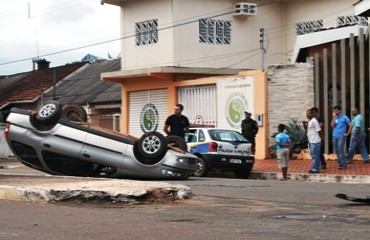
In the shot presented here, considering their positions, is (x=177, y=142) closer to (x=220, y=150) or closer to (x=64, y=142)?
(x=220, y=150)

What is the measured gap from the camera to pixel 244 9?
28469mm

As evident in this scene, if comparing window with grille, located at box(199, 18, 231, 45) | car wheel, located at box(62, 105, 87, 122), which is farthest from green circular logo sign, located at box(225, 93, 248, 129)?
car wheel, located at box(62, 105, 87, 122)

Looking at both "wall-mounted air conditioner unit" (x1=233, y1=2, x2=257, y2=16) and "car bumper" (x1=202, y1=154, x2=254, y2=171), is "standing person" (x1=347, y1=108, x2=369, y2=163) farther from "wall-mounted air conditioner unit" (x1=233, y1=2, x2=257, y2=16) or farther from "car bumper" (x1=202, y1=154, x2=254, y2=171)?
"wall-mounted air conditioner unit" (x1=233, y1=2, x2=257, y2=16)

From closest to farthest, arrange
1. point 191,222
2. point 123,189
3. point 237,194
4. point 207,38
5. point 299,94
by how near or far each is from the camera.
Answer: point 191,222 → point 123,189 → point 237,194 → point 299,94 → point 207,38

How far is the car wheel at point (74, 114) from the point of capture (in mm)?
15282

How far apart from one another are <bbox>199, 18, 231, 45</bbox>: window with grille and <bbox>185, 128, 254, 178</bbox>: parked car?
10.9 metres

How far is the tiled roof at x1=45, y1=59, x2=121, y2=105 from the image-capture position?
34753mm

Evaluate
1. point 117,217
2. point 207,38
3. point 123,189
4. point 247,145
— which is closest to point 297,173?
point 247,145

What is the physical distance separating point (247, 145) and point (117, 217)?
382 inches

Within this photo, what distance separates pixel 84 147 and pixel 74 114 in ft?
6.11

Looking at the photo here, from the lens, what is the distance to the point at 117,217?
323 inches

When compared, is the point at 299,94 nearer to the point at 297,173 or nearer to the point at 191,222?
the point at 297,173

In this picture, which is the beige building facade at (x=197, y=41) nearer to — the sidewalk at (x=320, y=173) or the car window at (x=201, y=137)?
the sidewalk at (x=320, y=173)

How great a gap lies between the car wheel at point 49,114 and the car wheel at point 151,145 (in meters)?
1.83
